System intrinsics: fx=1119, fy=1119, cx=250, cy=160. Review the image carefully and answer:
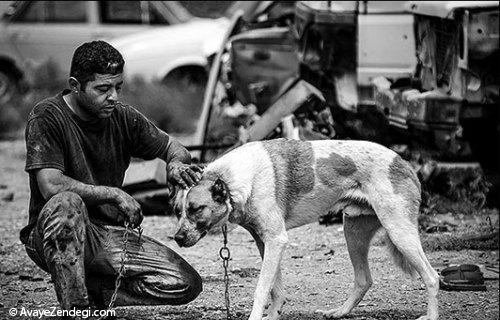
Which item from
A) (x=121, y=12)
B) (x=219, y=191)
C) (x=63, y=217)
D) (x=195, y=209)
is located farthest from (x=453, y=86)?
(x=121, y=12)

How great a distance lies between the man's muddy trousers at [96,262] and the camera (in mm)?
5566

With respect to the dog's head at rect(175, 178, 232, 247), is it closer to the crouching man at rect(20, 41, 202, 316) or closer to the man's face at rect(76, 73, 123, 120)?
the crouching man at rect(20, 41, 202, 316)

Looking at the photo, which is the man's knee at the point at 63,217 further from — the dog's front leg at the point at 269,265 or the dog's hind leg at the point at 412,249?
the dog's hind leg at the point at 412,249

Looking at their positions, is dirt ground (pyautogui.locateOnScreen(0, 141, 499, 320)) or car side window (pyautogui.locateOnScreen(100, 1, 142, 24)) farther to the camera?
car side window (pyautogui.locateOnScreen(100, 1, 142, 24))

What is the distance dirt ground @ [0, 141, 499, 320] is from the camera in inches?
269

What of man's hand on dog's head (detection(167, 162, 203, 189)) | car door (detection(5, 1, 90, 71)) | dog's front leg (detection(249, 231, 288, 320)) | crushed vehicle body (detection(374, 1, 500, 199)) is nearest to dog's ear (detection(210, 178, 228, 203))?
man's hand on dog's head (detection(167, 162, 203, 189))

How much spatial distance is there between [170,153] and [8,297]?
5.85 ft

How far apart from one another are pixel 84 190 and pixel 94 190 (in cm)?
5

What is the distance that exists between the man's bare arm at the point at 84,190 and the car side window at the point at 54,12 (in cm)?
1226

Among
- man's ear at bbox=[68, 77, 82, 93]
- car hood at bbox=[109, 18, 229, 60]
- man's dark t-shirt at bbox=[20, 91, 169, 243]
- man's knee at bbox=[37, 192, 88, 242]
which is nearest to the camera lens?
man's knee at bbox=[37, 192, 88, 242]

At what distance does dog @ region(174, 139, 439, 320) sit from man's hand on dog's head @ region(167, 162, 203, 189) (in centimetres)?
4

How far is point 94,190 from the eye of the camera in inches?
224

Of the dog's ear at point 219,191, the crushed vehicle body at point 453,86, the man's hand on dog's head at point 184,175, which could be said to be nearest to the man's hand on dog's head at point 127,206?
the man's hand on dog's head at point 184,175

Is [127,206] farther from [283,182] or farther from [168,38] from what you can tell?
[168,38]
